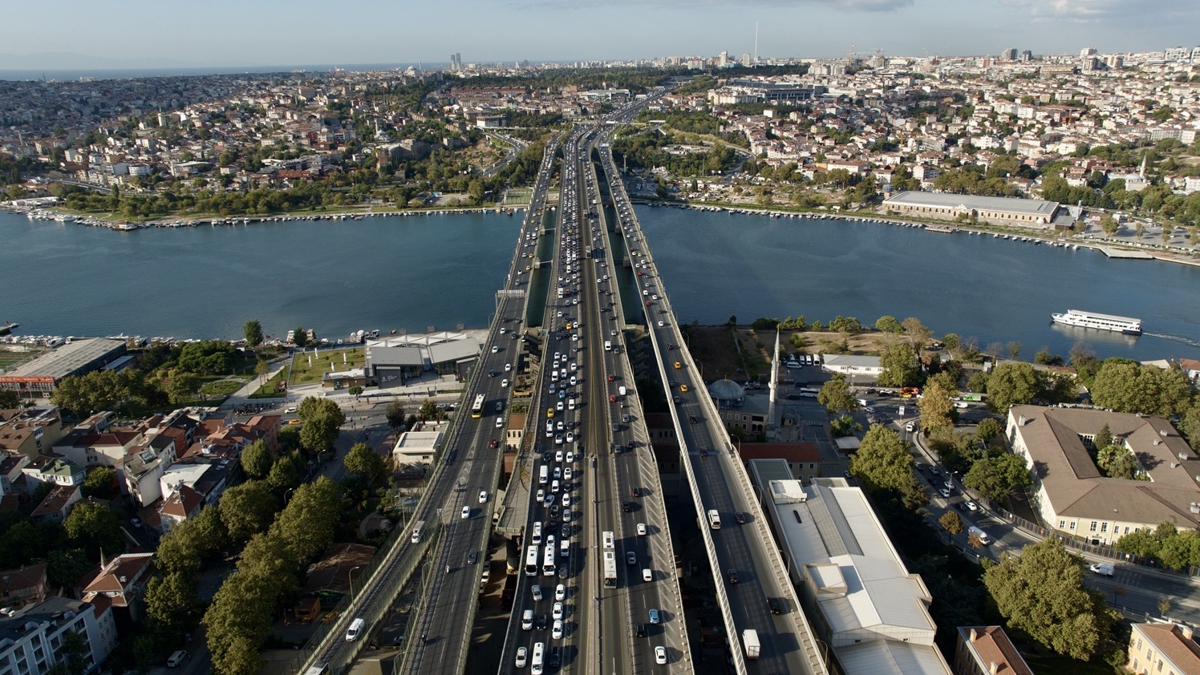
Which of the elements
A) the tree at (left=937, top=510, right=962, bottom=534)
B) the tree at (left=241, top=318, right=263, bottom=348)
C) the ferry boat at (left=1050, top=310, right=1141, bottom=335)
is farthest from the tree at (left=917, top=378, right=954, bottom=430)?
the tree at (left=241, top=318, right=263, bottom=348)

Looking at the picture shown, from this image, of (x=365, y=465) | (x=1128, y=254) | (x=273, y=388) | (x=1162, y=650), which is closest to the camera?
(x=1162, y=650)

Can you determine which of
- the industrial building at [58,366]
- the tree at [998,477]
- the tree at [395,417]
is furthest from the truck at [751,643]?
the industrial building at [58,366]

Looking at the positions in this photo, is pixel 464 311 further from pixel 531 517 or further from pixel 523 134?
pixel 523 134


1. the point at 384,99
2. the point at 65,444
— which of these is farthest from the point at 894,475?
the point at 384,99

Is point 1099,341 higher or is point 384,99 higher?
point 384,99

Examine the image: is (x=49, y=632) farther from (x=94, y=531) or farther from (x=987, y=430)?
(x=987, y=430)

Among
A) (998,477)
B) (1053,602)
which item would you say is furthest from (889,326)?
(1053,602)

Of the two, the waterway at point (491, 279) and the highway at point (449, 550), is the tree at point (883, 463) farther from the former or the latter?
the waterway at point (491, 279)
